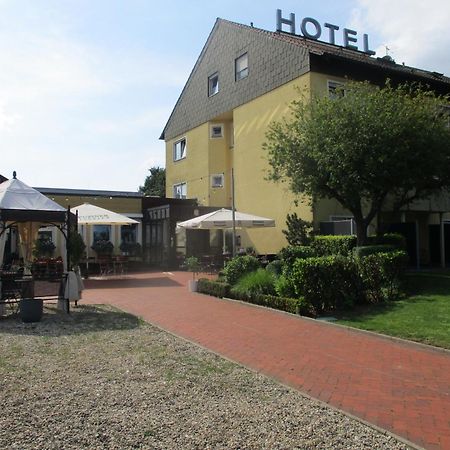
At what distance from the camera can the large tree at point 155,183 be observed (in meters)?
57.9

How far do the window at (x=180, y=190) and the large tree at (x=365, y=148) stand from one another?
15.2 m

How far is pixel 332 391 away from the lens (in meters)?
5.79

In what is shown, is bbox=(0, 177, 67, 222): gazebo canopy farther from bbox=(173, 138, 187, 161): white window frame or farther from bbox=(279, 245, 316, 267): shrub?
bbox=(173, 138, 187, 161): white window frame

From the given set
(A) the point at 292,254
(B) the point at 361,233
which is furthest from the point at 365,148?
(A) the point at 292,254

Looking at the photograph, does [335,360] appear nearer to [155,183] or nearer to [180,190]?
[180,190]

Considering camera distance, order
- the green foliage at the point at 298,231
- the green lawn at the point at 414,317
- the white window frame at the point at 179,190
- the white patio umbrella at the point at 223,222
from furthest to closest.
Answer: the white window frame at the point at 179,190
the green foliage at the point at 298,231
the white patio umbrella at the point at 223,222
the green lawn at the point at 414,317

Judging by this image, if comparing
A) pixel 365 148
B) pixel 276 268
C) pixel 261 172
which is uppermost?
pixel 261 172

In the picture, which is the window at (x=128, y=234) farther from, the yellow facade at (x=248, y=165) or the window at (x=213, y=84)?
the window at (x=213, y=84)

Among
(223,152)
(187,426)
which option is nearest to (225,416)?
(187,426)

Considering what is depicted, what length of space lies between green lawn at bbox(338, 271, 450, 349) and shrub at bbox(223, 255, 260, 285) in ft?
12.1

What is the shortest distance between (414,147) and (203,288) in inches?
287

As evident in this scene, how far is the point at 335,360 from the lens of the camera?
285 inches

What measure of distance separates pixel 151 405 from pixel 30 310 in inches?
236

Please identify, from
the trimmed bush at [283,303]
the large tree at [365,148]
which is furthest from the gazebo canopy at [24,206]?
the large tree at [365,148]
